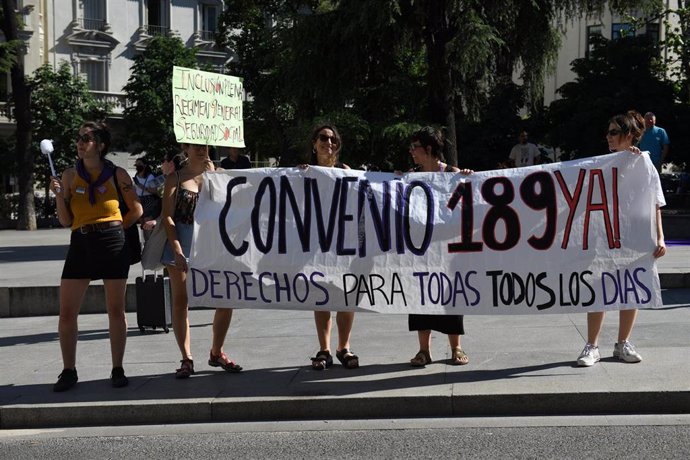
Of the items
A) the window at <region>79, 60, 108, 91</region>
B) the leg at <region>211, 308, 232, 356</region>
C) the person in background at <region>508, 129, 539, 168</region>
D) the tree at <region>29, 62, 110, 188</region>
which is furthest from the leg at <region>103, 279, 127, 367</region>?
the window at <region>79, 60, 108, 91</region>

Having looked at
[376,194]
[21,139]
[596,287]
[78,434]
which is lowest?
[78,434]

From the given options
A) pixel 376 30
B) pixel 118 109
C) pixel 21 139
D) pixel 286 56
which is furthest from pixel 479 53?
pixel 118 109

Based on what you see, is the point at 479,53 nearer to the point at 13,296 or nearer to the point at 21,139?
the point at 13,296

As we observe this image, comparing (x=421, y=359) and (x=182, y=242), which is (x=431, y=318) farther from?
(x=182, y=242)

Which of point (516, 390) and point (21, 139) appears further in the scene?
point (21, 139)

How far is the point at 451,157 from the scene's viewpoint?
1978cm

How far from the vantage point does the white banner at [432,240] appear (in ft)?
23.4

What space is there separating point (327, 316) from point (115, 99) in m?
47.6

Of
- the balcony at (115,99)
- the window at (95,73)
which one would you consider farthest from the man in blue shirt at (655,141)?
the window at (95,73)

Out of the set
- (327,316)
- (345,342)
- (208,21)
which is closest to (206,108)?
(327,316)

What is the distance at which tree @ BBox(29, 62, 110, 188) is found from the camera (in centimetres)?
4031

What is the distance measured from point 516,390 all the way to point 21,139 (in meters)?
29.9

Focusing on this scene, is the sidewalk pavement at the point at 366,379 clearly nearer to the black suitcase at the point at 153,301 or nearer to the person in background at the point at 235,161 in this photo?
the black suitcase at the point at 153,301

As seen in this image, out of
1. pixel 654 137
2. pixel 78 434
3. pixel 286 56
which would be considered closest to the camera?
pixel 78 434
